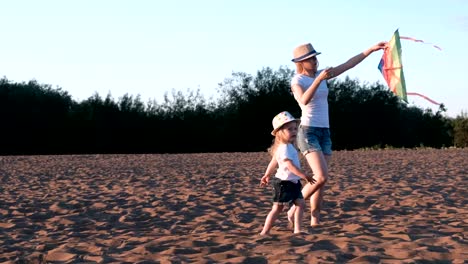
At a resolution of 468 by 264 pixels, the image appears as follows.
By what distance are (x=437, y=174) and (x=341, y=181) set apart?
101 inches

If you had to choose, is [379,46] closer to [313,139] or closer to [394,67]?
[394,67]

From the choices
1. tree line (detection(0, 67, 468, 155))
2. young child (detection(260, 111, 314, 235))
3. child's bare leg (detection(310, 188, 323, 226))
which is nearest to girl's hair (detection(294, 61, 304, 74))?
young child (detection(260, 111, 314, 235))

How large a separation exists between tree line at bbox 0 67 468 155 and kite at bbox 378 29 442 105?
3042 centimetres

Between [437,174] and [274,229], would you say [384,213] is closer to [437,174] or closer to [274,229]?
[274,229]

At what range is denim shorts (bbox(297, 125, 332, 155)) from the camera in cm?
589

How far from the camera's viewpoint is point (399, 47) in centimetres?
573

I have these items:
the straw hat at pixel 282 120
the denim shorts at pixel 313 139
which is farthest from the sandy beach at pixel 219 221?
the straw hat at pixel 282 120

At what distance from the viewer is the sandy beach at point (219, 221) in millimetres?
5129

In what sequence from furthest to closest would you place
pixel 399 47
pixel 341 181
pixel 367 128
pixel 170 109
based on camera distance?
1. pixel 367 128
2. pixel 170 109
3. pixel 341 181
4. pixel 399 47

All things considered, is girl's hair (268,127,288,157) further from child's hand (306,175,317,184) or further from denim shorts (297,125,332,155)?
child's hand (306,175,317,184)

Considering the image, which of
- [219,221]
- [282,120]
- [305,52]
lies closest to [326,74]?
[305,52]

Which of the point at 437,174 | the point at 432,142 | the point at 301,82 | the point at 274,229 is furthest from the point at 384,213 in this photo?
the point at 432,142

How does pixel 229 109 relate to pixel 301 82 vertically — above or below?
above

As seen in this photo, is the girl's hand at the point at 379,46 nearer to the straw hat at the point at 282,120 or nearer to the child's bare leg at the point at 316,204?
the straw hat at the point at 282,120
